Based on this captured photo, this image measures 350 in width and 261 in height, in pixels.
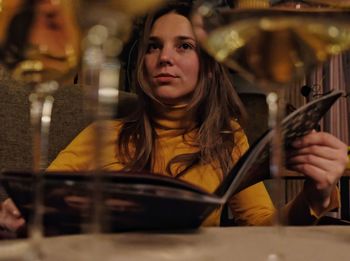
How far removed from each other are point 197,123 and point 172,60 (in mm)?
206

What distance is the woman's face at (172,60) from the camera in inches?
47.9

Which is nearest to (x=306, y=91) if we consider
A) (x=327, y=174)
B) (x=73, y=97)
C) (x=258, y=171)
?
(x=73, y=97)

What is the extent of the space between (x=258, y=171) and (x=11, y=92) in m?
0.90

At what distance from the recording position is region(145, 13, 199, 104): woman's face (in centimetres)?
122

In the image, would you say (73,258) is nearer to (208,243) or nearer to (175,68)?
(208,243)

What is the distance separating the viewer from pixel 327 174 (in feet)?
2.86

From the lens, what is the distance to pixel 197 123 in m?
1.35

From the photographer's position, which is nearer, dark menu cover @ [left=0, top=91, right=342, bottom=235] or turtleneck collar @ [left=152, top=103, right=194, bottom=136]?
dark menu cover @ [left=0, top=91, right=342, bottom=235]

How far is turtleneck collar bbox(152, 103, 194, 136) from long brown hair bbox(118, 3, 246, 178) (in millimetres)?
14

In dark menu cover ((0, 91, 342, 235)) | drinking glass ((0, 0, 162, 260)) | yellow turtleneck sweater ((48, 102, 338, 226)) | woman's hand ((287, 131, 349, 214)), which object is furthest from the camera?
yellow turtleneck sweater ((48, 102, 338, 226))

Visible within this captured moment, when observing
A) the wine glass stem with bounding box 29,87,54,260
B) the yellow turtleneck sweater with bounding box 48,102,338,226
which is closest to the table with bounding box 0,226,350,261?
Result: the wine glass stem with bounding box 29,87,54,260

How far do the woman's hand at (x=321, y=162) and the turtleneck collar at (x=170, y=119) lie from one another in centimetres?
45

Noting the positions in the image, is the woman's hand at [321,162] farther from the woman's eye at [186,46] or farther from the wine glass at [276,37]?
the woman's eye at [186,46]

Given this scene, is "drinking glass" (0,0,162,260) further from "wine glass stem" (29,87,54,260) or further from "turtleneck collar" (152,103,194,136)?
"turtleneck collar" (152,103,194,136)
